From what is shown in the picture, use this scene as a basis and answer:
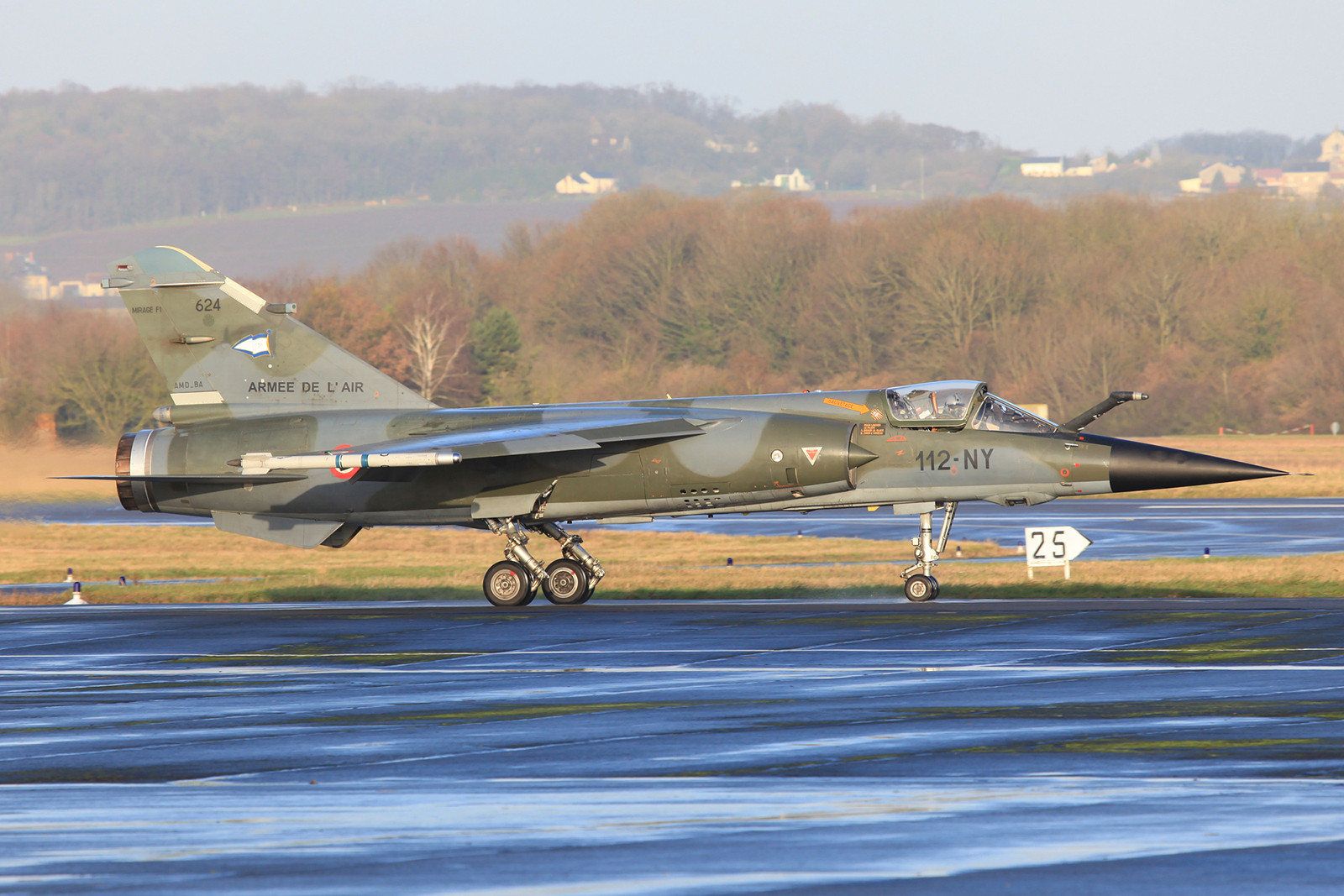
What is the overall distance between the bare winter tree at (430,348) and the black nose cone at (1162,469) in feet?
190

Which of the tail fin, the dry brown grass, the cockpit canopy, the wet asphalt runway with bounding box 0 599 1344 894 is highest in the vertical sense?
the tail fin

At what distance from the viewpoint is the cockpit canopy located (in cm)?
2031

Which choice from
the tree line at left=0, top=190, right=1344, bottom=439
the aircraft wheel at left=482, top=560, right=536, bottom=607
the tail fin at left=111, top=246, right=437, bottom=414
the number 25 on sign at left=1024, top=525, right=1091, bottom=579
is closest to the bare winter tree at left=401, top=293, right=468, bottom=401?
the tree line at left=0, top=190, right=1344, bottom=439

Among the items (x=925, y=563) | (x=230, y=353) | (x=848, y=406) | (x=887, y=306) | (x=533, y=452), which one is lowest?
(x=925, y=563)

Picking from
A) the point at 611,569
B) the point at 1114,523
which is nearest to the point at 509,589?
the point at 611,569

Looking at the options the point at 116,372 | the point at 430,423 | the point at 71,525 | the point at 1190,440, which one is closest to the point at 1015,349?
the point at 1190,440

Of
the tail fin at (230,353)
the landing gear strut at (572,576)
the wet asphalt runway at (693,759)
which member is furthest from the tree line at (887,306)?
the wet asphalt runway at (693,759)

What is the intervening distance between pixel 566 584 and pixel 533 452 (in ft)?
9.19

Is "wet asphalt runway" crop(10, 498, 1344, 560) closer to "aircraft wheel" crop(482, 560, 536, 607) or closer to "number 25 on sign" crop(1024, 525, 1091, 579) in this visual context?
"number 25 on sign" crop(1024, 525, 1091, 579)

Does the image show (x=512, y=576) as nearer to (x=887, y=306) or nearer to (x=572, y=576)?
(x=572, y=576)

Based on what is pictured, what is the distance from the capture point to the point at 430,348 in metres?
78.7

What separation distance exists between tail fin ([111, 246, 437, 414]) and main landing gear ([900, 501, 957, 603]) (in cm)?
726

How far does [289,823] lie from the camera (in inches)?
313

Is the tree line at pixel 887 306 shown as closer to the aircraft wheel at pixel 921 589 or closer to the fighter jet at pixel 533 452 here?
the fighter jet at pixel 533 452
